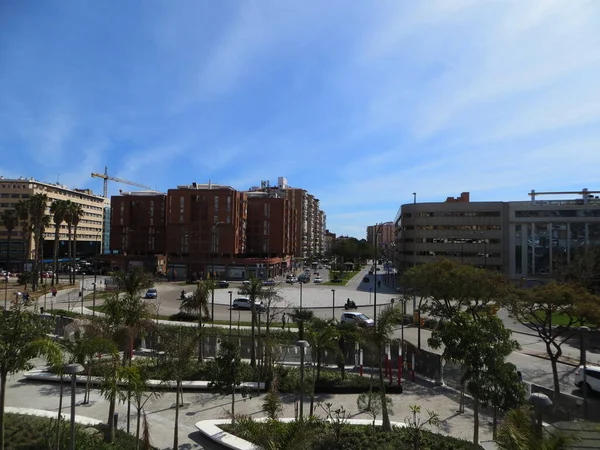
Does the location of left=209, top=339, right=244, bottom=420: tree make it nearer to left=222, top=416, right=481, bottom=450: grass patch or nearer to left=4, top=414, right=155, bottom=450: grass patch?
left=222, top=416, right=481, bottom=450: grass patch

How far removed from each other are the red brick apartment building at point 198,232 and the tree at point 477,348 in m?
56.2

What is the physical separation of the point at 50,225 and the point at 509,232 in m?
87.9

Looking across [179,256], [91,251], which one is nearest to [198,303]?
[179,256]

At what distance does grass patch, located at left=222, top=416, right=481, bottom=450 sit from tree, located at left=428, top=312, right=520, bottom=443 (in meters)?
1.23

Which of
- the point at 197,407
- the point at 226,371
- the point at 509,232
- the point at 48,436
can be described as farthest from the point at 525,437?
the point at 509,232

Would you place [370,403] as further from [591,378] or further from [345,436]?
[591,378]

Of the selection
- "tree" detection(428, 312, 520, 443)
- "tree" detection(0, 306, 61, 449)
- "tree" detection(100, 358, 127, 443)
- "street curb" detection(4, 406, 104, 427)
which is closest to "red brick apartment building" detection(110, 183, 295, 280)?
"street curb" detection(4, 406, 104, 427)

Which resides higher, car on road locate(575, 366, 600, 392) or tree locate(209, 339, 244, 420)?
tree locate(209, 339, 244, 420)

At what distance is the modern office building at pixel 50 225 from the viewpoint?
3388 inches

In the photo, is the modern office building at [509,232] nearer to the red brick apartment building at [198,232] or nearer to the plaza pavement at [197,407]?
the red brick apartment building at [198,232]

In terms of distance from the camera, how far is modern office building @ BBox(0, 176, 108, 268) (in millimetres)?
86062

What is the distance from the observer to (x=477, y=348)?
31.0ft

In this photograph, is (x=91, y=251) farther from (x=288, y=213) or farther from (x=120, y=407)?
(x=120, y=407)

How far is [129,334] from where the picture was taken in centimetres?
1257
